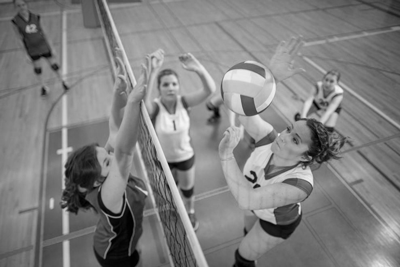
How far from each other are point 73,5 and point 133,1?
7.11 feet

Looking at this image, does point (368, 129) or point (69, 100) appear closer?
point (368, 129)

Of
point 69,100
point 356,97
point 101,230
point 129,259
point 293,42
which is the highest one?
point 293,42

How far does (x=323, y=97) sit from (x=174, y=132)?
8.43 ft

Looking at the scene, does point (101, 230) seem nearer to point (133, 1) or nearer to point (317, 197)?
point (317, 197)

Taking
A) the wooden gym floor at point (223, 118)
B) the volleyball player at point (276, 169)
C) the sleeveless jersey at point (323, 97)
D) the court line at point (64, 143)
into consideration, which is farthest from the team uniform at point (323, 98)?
the court line at point (64, 143)

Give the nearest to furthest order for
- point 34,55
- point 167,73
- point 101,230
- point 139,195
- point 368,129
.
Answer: point 101,230, point 139,195, point 167,73, point 368,129, point 34,55

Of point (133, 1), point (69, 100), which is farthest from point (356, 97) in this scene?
point (133, 1)

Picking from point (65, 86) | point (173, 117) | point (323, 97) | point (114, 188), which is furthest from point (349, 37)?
point (114, 188)

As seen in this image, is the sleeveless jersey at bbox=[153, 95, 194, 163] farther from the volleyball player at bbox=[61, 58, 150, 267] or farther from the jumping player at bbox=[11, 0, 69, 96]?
the jumping player at bbox=[11, 0, 69, 96]

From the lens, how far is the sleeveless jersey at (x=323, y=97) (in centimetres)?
402

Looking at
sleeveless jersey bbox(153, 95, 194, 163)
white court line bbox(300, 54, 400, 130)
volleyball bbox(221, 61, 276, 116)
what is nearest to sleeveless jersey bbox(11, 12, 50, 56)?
sleeveless jersey bbox(153, 95, 194, 163)

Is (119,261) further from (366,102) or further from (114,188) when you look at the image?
(366,102)

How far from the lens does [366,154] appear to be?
414 centimetres

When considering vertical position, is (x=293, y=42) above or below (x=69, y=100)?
above
